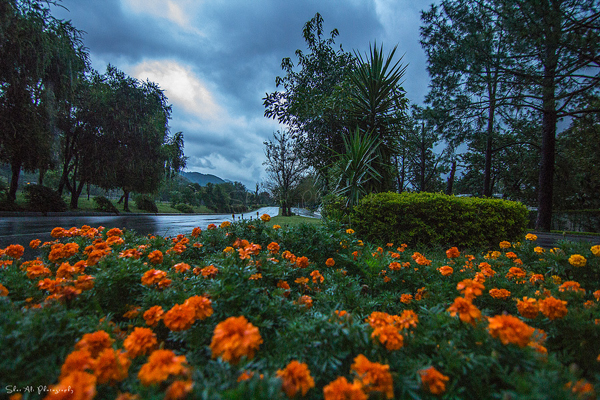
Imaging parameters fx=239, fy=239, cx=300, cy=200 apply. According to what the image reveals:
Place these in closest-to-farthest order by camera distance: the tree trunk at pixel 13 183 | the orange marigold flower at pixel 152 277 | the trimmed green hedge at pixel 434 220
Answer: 1. the orange marigold flower at pixel 152 277
2. the trimmed green hedge at pixel 434 220
3. the tree trunk at pixel 13 183

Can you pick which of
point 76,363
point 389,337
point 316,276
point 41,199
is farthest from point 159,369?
point 41,199

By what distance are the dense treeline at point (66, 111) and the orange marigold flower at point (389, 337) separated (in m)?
14.1

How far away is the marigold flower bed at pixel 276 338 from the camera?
0.80 meters

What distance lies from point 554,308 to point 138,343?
2015 millimetres

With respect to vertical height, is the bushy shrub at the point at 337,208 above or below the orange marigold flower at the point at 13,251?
above

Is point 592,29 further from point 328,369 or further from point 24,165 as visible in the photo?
point 24,165

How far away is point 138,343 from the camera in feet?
3.23

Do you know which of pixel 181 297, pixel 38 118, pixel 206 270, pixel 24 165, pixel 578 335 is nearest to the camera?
pixel 578 335

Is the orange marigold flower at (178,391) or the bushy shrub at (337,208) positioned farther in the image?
the bushy shrub at (337,208)

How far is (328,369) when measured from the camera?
1.00m

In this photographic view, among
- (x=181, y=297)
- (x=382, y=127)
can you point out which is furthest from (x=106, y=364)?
(x=382, y=127)

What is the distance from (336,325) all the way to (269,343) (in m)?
0.36

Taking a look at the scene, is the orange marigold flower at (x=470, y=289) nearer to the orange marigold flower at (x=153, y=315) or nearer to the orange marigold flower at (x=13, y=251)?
the orange marigold flower at (x=153, y=315)

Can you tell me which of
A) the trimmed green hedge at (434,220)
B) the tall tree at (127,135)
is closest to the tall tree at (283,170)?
the tall tree at (127,135)
